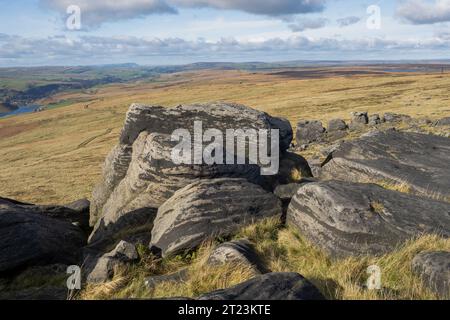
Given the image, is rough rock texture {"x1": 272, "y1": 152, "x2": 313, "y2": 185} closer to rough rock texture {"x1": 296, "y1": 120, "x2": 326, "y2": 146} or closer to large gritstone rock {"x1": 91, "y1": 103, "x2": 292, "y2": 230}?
large gritstone rock {"x1": 91, "y1": 103, "x2": 292, "y2": 230}

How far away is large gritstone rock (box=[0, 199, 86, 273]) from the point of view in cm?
1455

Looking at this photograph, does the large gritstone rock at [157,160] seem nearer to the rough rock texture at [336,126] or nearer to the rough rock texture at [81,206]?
the rough rock texture at [81,206]

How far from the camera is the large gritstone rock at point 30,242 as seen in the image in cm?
1455

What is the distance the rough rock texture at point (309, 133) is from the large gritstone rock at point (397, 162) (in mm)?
30960

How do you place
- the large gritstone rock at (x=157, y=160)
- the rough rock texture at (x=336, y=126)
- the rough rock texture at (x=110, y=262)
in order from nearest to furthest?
1. the rough rock texture at (x=110, y=262)
2. the large gritstone rock at (x=157, y=160)
3. the rough rock texture at (x=336, y=126)

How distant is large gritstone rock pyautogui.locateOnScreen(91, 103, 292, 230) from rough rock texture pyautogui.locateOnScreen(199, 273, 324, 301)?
28.4 ft

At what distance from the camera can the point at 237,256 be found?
11133 mm

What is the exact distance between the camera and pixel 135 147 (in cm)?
2269

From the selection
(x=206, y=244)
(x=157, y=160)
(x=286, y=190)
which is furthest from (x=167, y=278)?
(x=157, y=160)

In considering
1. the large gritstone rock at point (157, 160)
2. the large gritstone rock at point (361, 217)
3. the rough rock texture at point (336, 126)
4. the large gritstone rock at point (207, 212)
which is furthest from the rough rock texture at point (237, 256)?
the rough rock texture at point (336, 126)

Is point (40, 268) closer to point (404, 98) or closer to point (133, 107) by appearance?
point (133, 107)

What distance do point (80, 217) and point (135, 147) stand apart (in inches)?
217

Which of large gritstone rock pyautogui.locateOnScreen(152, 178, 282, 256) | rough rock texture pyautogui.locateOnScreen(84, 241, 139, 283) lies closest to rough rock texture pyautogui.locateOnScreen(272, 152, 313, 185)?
large gritstone rock pyautogui.locateOnScreen(152, 178, 282, 256)

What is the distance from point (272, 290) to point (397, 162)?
12.9 meters
